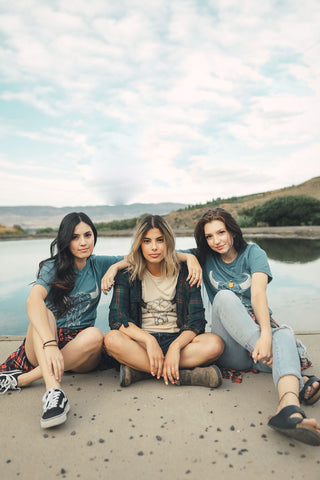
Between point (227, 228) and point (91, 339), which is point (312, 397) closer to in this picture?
point (227, 228)

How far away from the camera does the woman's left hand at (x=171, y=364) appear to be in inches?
79.6

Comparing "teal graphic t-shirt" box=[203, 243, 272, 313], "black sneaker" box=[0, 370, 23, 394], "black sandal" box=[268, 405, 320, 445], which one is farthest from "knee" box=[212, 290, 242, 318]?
"black sneaker" box=[0, 370, 23, 394]

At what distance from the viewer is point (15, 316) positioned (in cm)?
489

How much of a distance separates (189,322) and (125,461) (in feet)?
3.05

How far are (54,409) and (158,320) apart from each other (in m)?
0.85

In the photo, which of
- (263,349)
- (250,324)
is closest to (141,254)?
(250,324)

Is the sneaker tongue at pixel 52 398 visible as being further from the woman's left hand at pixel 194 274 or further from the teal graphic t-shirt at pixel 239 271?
the teal graphic t-shirt at pixel 239 271

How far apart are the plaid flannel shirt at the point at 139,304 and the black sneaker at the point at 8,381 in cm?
65

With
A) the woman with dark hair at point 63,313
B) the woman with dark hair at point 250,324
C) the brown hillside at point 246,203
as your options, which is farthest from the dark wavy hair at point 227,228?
the brown hillside at point 246,203

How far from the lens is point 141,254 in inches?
93.7

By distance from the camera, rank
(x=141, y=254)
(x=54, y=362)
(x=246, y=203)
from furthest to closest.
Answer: (x=246, y=203) → (x=141, y=254) → (x=54, y=362)

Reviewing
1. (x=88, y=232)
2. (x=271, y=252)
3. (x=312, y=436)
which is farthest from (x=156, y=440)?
(x=271, y=252)

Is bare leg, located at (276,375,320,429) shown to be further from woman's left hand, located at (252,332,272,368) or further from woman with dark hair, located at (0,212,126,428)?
woman with dark hair, located at (0,212,126,428)

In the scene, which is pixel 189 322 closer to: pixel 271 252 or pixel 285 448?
pixel 285 448
